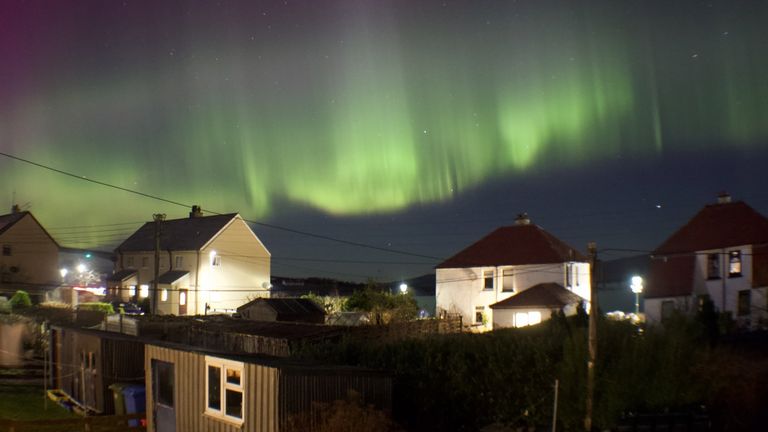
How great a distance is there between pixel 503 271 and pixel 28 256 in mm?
42720

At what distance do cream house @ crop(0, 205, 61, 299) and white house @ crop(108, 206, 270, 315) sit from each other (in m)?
5.78

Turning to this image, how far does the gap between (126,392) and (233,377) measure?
828cm

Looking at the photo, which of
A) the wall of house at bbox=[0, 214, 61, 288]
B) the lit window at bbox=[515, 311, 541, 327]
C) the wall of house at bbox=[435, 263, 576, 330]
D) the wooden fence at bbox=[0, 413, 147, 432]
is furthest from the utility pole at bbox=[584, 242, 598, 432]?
the wall of house at bbox=[0, 214, 61, 288]

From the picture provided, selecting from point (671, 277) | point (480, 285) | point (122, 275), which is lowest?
point (480, 285)

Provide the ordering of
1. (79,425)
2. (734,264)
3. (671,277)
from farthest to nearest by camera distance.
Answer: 1. (671,277)
2. (734,264)
3. (79,425)

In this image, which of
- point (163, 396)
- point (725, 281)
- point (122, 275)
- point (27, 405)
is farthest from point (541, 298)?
point (122, 275)

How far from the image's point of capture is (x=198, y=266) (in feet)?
206

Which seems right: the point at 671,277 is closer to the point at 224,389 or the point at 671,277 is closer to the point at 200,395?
the point at 200,395

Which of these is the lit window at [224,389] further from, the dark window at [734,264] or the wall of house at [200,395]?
the dark window at [734,264]

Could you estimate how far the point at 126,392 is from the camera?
23.8m

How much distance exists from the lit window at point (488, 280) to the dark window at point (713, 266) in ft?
48.8

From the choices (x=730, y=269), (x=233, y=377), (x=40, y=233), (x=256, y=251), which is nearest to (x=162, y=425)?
(x=233, y=377)

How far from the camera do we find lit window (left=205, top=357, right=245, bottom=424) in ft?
56.0

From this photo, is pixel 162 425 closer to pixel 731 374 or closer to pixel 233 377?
pixel 233 377
